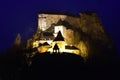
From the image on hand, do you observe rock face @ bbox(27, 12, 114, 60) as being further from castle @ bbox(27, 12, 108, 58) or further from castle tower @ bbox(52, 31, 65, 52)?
castle tower @ bbox(52, 31, 65, 52)

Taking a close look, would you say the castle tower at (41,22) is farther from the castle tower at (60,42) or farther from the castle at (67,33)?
the castle tower at (60,42)

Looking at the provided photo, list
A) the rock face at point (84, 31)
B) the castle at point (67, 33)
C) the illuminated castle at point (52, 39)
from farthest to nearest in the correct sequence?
the rock face at point (84, 31) < the castle at point (67, 33) < the illuminated castle at point (52, 39)

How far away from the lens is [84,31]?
74250 mm

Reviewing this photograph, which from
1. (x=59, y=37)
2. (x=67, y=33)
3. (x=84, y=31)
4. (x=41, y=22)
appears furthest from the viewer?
(x=41, y=22)

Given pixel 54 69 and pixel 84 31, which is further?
pixel 84 31

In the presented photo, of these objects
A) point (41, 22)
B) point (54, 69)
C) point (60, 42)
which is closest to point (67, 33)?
point (41, 22)

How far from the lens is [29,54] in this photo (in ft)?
216

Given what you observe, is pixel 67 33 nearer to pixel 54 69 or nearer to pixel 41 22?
pixel 41 22

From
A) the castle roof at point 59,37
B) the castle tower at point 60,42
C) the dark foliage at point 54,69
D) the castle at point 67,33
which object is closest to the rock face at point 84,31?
the castle at point 67,33

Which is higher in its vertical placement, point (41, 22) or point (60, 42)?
point (41, 22)

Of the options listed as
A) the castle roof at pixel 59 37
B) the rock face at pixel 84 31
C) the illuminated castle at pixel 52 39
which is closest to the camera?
the illuminated castle at pixel 52 39

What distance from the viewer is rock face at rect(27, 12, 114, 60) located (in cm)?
7056

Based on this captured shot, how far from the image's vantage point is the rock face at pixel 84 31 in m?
70.6

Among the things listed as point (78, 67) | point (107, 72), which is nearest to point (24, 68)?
point (78, 67)
